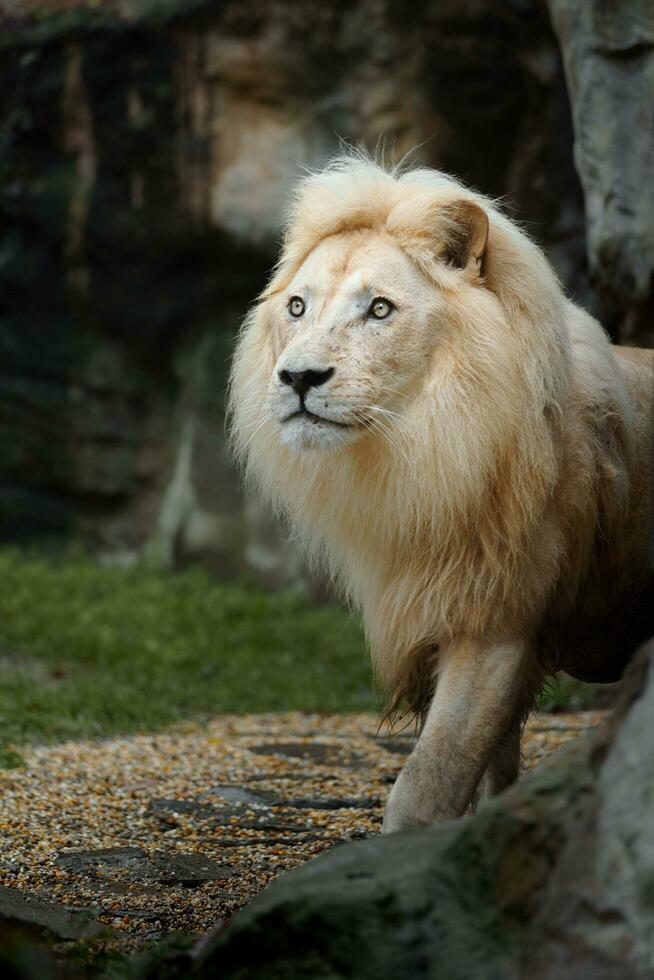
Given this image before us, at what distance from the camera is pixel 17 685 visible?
6.73m

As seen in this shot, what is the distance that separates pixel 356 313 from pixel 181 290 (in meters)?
6.82

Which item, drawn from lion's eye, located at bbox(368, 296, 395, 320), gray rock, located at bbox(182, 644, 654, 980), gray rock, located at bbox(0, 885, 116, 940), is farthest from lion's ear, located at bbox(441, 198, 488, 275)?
gray rock, located at bbox(0, 885, 116, 940)

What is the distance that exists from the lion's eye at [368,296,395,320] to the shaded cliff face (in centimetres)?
566

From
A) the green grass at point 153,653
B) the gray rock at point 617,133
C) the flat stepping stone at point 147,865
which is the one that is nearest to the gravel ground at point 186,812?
Result: the flat stepping stone at point 147,865

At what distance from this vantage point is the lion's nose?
355 cm

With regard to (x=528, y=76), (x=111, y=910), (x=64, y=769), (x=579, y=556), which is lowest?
(x=64, y=769)

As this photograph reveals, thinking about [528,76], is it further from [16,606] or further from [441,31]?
[16,606]

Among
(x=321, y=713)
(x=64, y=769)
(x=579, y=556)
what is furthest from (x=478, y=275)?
(x=321, y=713)

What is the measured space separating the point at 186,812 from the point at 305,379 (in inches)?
66.9

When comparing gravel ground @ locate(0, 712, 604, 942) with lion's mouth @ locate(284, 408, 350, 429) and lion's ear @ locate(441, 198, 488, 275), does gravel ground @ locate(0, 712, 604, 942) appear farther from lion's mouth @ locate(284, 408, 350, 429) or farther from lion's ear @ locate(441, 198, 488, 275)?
lion's ear @ locate(441, 198, 488, 275)

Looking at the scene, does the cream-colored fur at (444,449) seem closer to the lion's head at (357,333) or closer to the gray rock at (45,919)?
the lion's head at (357,333)

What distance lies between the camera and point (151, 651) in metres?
8.09

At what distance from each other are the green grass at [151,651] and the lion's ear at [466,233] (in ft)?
9.23

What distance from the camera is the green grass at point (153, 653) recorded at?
6.42 meters
